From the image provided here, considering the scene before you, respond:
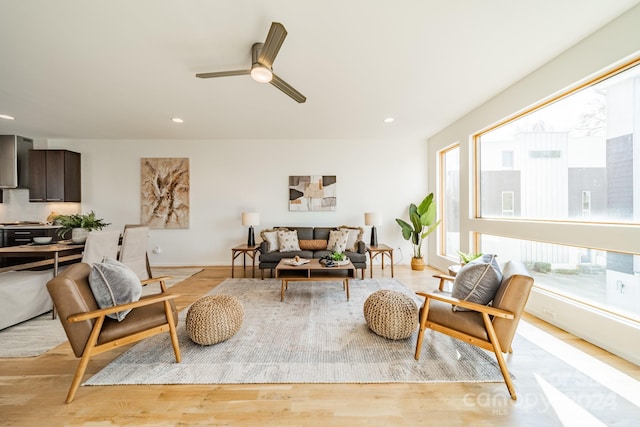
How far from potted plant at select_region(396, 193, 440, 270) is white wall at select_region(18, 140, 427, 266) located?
0.29 meters

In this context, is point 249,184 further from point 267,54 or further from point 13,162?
point 13,162

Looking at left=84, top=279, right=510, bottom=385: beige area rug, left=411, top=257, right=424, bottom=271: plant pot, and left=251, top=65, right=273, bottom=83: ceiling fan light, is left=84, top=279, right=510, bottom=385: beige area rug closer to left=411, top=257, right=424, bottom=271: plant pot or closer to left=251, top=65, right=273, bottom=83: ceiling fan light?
left=251, top=65, right=273, bottom=83: ceiling fan light

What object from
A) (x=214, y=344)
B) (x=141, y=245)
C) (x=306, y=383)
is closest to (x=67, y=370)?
(x=214, y=344)

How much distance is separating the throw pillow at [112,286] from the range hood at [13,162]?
17.3 feet

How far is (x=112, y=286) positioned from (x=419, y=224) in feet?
15.6

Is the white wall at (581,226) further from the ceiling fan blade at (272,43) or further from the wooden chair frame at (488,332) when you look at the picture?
the ceiling fan blade at (272,43)

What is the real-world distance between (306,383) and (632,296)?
2828 mm

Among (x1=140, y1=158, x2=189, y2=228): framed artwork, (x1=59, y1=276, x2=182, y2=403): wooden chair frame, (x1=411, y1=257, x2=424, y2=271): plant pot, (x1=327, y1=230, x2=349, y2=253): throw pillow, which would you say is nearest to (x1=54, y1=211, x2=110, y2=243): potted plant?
(x1=140, y1=158, x2=189, y2=228): framed artwork

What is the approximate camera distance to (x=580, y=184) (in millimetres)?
2418

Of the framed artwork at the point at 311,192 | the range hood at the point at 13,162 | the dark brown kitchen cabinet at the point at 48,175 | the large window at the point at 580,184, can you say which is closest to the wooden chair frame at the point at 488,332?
the large window at the point at 580,184

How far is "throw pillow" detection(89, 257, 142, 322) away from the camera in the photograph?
1718 millimetres

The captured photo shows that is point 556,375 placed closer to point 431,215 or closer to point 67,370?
point 431,215

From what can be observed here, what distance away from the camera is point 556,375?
177 cm

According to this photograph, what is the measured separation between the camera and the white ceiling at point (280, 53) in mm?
1838
